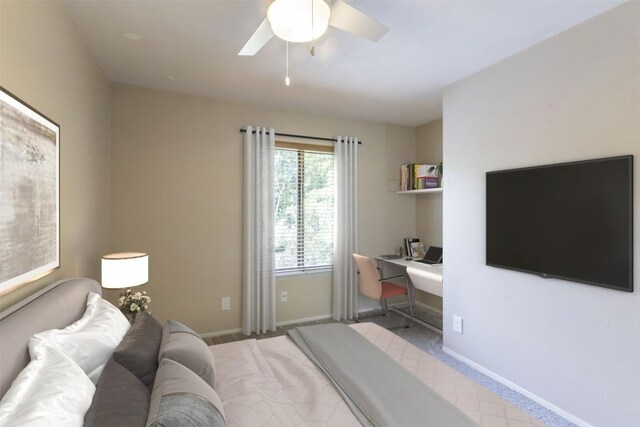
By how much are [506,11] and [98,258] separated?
355 centimetres

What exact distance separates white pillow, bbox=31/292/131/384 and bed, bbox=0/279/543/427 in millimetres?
63

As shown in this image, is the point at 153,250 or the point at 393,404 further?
the point at 153,250

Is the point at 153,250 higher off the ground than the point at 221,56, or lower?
lower

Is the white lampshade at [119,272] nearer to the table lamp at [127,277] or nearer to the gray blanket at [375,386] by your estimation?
the table lamp at [127,277]

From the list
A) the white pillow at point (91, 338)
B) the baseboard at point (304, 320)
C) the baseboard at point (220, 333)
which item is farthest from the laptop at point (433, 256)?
the white pillow at point (91, 338)

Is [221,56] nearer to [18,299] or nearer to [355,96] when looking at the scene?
[355,96]

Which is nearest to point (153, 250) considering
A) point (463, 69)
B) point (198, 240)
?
point (198, 240)

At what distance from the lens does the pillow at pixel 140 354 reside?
3.96 ft

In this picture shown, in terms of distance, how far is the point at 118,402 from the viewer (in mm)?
917

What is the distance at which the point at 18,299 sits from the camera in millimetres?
1279

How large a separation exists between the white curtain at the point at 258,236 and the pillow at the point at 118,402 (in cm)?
230

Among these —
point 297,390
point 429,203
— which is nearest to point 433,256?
point 429,203

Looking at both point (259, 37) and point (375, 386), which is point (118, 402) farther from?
point (259, 37)

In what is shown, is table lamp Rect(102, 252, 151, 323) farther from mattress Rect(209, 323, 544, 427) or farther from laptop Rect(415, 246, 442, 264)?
laptop Rect(415, 246, 442, 264)
